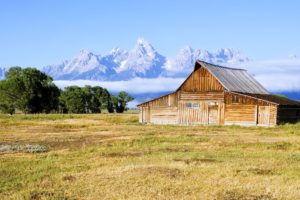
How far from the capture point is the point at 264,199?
13844mm

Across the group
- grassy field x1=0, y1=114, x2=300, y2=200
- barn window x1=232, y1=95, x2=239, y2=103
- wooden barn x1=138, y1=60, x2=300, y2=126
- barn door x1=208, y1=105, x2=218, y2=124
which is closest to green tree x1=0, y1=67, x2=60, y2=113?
wooden barn x1=138, y1=60, x2=300, y2=126

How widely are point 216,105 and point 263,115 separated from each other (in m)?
6.33

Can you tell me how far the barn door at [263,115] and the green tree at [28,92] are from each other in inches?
2126

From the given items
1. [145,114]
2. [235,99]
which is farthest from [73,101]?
[235,99]

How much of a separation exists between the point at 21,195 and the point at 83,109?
396 ft

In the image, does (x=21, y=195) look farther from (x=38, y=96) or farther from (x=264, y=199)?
(x=38, y=96)

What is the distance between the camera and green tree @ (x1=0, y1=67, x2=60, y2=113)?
9312 cm

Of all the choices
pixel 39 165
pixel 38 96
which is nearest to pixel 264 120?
pixel 39 165

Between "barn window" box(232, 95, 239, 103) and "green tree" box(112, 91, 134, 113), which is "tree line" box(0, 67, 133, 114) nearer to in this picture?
"green tree" box(112, 91, 134, 113)

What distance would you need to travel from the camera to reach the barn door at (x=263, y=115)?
53.4 m

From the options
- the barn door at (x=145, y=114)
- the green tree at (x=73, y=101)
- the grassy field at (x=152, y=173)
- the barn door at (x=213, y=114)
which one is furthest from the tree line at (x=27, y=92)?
the grassy field at (x=152, y=173)

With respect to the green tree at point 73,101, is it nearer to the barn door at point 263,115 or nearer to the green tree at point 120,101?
the green tree at point 120,101

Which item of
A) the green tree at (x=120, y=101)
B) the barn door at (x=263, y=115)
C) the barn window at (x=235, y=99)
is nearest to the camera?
the barn door at (x=263, y=115)

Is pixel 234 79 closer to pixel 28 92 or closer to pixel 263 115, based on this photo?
pixel 263 115
